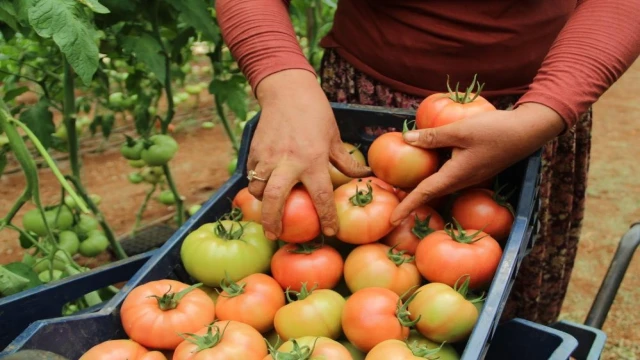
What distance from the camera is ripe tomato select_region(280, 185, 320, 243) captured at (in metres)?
1.14

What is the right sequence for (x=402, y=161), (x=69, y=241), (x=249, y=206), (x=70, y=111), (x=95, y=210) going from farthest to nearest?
(x=95, y=210), (x=69, y=241), (x=70, y=111), (x=249, y=206), (x=402, y=161)

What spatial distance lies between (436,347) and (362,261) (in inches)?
7.7

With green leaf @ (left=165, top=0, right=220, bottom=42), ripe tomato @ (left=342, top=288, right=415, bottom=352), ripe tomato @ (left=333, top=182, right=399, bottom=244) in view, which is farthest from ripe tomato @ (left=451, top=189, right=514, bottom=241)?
green leaf @ (left=165, top=0, right=220, bottom=42)

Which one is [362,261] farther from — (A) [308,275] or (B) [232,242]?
(B) [232,242]

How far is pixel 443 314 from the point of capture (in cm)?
102

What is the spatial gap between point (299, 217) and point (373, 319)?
0.72ft

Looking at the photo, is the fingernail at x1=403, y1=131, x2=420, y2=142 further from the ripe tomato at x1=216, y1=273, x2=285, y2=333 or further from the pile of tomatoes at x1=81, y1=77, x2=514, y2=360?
the ripe tomato at x1=216, y1=273, x2=285, y2=333

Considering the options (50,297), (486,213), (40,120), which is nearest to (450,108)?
(486,213)

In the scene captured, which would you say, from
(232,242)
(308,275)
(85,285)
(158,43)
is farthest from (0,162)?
(308,275)

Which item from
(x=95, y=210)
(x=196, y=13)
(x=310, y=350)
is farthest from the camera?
(x=95, y=210)

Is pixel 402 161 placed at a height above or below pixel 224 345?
above

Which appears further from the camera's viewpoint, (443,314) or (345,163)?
(345,163)

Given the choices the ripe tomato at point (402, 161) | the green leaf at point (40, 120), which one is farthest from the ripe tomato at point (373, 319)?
the green leaf at point (40, 120)

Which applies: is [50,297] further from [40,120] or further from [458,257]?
[40,120]
